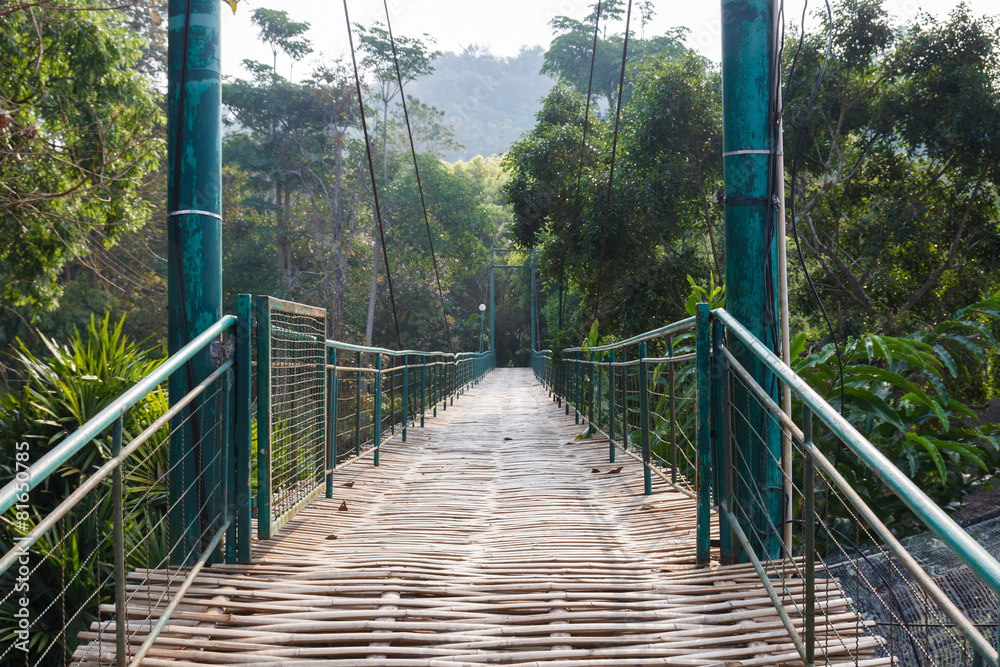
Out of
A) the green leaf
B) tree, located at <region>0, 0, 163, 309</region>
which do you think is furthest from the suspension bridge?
tree, located at <region>0, 0, 163, 309</region>

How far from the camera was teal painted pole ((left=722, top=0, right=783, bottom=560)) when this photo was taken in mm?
2721

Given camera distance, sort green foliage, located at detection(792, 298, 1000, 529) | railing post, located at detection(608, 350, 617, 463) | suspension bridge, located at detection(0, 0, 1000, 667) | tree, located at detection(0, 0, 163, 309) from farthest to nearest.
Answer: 1. tree, located at detection(0, 0, 163, 309)
2. railing post, located at detection(608, 350, 617, 463)
3. green foliage, located at detection(792, 298, 1000, 529)
4. suspension bridge, located at detection(0, 0, 1000, 667)

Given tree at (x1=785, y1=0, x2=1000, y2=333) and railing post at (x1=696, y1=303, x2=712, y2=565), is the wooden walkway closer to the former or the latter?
railing post at (x1=696, y1=303, x2=712, y2=565)

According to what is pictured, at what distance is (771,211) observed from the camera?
2801mm

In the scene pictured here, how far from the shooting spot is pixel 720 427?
274 centimetres

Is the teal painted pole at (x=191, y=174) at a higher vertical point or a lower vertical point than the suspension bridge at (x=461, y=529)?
higher

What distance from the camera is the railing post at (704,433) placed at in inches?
106

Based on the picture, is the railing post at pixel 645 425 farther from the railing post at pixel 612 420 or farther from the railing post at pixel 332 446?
the railing post at pixel 332 446

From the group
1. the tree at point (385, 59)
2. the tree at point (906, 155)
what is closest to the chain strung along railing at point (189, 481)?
the tree at point (906, 155)

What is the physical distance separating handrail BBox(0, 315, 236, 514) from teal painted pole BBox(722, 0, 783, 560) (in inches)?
73.0

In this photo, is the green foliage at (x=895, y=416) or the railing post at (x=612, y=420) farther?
the railing post at (x=612, y=420)

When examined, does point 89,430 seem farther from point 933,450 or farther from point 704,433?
point 933,450

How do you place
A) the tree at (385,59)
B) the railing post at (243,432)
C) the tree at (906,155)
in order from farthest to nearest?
the tree at (385,59), the tree at (906,155), the railing post at (243,432)

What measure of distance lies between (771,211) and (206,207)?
2126 millimetres
